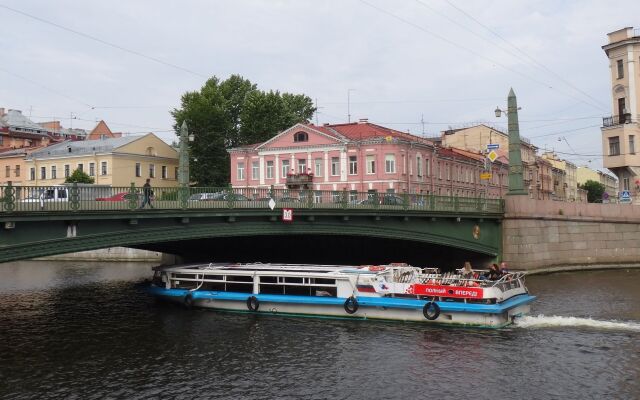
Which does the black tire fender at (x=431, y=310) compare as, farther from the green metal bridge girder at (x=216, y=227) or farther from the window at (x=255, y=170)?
the window at (x=255, y=170)

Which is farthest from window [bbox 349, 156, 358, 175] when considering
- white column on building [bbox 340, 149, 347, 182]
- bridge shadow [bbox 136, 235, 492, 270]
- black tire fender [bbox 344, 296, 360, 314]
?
black tire fender [bbox 344, 296, 360, 314]

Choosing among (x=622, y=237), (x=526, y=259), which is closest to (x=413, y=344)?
Answer: (x=526, y=259)

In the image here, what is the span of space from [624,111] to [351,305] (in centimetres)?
3977

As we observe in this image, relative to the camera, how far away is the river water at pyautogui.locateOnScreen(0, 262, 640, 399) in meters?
18.0

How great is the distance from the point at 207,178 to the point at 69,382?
62597 mm

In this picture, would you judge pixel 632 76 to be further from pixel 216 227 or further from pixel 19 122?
pixel 19 122

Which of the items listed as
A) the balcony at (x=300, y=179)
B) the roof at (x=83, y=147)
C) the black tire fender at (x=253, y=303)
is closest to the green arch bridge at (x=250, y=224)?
the black tire fender at (x=253, y=303)

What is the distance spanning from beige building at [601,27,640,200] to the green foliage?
4257cm

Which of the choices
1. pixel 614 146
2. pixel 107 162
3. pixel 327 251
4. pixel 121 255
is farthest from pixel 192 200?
pixel 107 162

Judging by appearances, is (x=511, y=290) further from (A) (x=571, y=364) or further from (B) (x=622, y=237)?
(B) (x=622, y=237)

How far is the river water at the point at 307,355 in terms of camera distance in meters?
18.0

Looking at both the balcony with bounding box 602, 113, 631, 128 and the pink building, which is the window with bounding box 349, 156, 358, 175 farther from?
the balcony with bounding box 602, 113, 631, 128

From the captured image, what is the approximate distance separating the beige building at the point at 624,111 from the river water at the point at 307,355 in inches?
1048

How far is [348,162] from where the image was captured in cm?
6494
